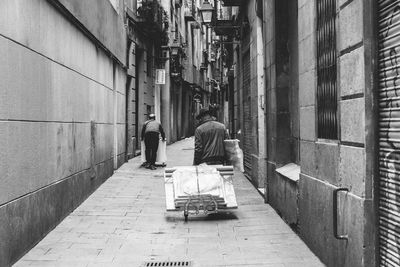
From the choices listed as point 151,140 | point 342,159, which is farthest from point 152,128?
point 342,159

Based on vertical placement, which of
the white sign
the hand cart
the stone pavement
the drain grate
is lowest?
the drain grate

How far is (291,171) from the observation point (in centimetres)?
812

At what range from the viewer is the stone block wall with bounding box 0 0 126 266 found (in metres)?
5.71

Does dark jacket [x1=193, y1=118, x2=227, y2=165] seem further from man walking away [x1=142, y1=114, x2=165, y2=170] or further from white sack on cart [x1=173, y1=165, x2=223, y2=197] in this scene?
man walking away [x1=142, y1=114, x2=165, y2=170]

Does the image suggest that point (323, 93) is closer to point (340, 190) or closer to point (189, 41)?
point (340, 190)

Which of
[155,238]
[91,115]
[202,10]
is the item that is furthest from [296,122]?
[202,10]

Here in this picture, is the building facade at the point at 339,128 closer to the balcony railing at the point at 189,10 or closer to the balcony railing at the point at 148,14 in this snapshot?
the balcony railing at the point at 148,14

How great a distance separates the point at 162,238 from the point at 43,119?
7.51ft

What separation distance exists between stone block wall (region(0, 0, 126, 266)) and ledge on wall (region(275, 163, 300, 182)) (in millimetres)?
3440

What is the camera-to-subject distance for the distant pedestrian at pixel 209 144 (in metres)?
9.24

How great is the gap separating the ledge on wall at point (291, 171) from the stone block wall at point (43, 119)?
3.44 meters

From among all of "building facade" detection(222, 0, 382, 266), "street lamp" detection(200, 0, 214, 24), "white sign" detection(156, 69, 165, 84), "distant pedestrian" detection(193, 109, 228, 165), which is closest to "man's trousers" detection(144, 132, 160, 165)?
"street lamp" detection(200, 0, 214, 24)

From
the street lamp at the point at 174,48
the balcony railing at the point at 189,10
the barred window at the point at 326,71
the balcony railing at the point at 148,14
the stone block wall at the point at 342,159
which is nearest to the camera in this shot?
the stone block wall at the point at 342,159

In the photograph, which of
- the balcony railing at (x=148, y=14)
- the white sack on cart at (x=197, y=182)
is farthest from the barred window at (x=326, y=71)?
the balcony railing at (x=148, y=14)
